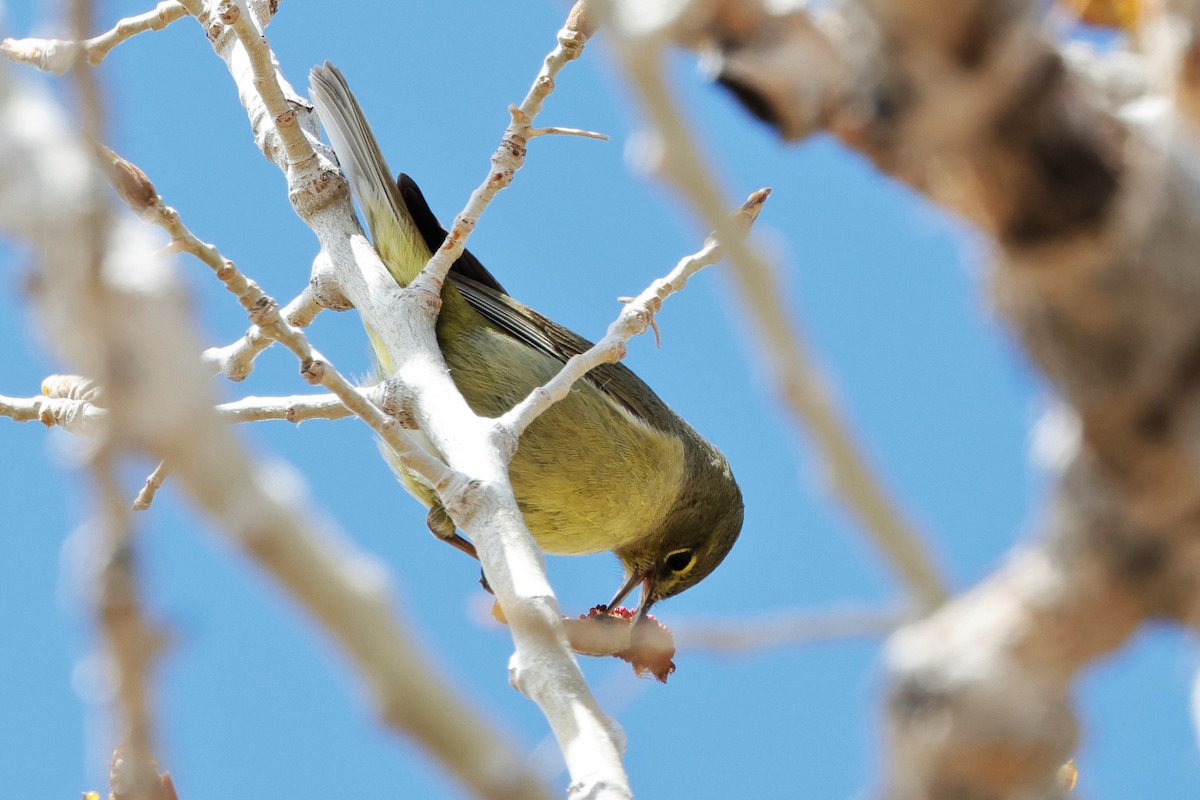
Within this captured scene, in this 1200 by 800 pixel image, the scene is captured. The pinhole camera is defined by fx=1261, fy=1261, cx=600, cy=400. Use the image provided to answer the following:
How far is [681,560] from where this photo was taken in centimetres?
650

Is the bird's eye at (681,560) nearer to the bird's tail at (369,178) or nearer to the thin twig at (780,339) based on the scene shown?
the bird's tail at (369,178)

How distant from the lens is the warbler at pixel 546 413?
561cm

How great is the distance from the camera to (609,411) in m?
6.00

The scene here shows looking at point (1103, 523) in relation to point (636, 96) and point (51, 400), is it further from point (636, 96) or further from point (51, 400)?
point (51, 400)

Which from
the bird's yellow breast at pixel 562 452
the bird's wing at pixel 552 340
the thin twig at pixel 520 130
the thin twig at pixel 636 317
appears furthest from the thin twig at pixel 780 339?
the bird's wing at pixel 552 340

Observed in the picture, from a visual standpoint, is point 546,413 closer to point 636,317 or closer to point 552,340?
point 552,340

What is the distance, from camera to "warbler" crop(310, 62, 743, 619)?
5.61 metres

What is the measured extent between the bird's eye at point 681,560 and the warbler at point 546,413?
10mm

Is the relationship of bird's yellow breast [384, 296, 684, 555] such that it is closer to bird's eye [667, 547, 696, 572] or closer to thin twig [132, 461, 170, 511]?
bird's eye [667, 547, 696, 572]

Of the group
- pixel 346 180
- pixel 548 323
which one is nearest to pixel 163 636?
pixel 346 180

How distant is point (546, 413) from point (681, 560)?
1.27m

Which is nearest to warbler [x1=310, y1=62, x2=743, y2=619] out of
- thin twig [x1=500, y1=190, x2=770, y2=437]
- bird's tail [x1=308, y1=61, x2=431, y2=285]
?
bird's tail [x1=308, y1=61, x2=431, y2=285]

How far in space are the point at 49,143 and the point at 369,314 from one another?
10.3ft

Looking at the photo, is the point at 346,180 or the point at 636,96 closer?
the point at 636,96
